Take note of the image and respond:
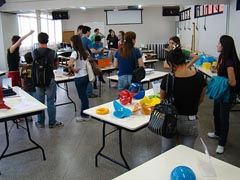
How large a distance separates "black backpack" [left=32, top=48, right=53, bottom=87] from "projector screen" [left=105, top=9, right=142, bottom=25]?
10270 millimetres

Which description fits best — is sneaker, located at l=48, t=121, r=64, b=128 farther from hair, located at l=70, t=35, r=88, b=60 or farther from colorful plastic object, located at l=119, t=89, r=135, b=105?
colorful plastic object, located at l=119, t=89, r=135, b=105

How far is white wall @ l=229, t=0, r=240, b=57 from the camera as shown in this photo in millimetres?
5629

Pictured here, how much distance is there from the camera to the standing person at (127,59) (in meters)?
3.52

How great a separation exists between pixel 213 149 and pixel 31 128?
8.98 ft

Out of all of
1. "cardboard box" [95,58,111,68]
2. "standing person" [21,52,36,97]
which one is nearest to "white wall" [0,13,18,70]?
"cardboard box" [95,58,111,68]

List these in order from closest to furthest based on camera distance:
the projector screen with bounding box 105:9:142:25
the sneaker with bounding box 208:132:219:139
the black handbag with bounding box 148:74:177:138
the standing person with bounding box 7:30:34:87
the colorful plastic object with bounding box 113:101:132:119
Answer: the black handbag with bounding box 148:74:177:138 → the colorful plastic object with bounding box 113:101:132:119 → the sneaker with bounding box 208:132:219:139 → the standing person with bounding box 7:30:34:87 → the projector screen with bounding box 105:9:142:25

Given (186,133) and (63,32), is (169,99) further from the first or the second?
(63,32)

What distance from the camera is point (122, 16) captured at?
531 inches

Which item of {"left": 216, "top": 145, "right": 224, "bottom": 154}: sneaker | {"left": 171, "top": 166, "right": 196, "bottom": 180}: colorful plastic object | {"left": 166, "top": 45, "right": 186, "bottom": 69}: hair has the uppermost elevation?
{"left": 166, "top": 45, "right": 186, "bottom": 69}: hair

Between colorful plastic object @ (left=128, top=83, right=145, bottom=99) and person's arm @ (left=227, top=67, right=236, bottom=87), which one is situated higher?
person's arm @ (left=227, top=67, right=236, bottom=87)

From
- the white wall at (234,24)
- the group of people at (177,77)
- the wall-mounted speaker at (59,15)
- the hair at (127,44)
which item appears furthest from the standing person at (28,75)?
the wall-mounted speaker at (59,15)

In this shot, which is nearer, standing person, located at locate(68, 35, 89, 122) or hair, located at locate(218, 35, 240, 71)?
hair, located at locate(218, 35, 240, 71)

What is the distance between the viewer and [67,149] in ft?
11.3

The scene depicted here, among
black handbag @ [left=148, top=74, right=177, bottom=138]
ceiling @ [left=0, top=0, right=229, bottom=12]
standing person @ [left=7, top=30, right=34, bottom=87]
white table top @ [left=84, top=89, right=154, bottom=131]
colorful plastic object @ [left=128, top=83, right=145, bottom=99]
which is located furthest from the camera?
ceiling @ [left=0, top=0, right=229, bottom=12]
